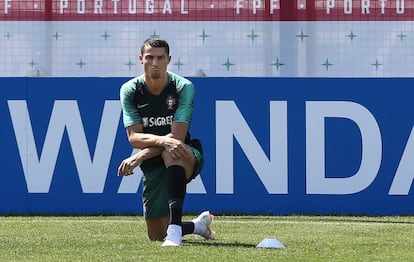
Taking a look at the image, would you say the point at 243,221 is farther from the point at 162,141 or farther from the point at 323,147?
the point at 162,141

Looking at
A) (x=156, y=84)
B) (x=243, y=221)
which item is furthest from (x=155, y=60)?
(x=243, y=221)

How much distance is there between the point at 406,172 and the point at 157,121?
153 inches

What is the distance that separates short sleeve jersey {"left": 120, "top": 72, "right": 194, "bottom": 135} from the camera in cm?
748

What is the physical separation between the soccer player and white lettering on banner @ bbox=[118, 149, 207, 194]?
3.07 meters

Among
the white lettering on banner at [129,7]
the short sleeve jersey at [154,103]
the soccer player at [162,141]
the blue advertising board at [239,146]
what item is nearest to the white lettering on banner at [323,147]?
the blue advertising board at [239,146]

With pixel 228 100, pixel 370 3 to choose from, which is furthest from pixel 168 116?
pixel 370 3

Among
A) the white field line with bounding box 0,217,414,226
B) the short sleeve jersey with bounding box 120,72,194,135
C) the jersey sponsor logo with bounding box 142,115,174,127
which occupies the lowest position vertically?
the white field line with bounding box 0,217,414,226

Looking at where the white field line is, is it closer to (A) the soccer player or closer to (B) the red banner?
(A) the soccer player

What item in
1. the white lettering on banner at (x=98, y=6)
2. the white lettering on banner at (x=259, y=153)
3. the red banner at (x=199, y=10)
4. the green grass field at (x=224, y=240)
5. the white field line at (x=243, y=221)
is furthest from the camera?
the white lettering on banner at (x=98, y=6)

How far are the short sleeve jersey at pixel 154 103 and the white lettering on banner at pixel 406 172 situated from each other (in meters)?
3.77

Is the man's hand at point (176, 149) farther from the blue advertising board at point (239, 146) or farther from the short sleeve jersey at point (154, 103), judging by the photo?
the blue advertising board at point (239, 146)

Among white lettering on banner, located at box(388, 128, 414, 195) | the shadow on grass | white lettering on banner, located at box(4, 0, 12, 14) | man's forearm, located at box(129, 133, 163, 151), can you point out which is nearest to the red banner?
white lettering on banner, located at box(4, 0, 12, 14)

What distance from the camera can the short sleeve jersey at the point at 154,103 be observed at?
24.6ft

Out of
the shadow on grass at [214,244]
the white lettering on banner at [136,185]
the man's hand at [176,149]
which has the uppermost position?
the man's hand at [176,149]
